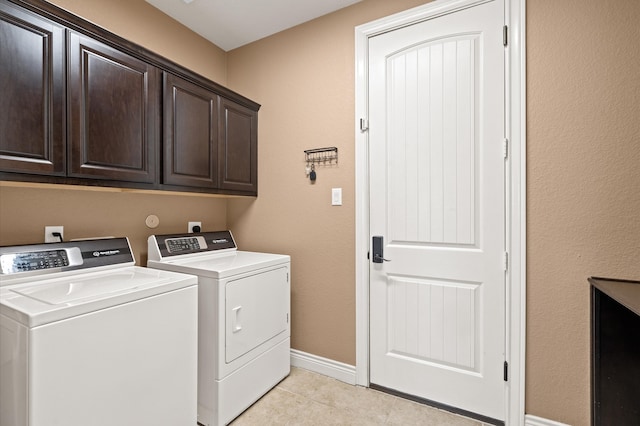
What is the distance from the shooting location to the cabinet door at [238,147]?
89.7 inches

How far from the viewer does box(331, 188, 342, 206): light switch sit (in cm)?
221

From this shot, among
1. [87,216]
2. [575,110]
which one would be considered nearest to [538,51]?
[575,110]

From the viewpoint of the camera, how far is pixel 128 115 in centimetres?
167

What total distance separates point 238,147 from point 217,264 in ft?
3.22

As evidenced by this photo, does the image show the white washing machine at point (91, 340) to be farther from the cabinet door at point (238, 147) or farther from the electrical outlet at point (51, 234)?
the cabinet door at point (238, 147)

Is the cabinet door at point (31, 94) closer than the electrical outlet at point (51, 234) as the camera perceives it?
Yes

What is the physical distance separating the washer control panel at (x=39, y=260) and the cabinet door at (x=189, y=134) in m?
0.61

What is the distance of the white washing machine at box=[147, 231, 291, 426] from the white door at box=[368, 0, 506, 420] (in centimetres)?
66

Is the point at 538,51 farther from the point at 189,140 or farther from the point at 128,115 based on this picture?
the point at 128,115

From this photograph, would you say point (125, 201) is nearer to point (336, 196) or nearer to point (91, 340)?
point (91, 340)

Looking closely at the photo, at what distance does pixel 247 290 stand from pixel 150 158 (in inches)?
38.4

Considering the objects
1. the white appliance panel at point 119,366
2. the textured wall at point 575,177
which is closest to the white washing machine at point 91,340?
the white appliance panel at point 119,366

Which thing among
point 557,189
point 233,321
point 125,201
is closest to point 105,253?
point 125,201

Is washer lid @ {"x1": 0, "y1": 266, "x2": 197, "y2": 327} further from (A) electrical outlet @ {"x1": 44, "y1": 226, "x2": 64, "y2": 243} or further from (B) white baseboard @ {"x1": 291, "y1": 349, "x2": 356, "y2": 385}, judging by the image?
(B) white baseboard @ {"x1": 291, "y1": 349, "x2": 356, "y2": 385}
